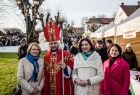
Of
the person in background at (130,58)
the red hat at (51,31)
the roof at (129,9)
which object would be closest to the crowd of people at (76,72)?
the red hat at (51,31)

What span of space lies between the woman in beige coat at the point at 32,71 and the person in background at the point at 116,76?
1267 millimetres

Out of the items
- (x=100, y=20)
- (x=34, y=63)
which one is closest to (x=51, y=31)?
(x=34, y=63)

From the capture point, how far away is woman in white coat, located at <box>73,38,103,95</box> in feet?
21.8

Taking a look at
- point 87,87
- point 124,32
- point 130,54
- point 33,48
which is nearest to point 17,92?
point 33,48

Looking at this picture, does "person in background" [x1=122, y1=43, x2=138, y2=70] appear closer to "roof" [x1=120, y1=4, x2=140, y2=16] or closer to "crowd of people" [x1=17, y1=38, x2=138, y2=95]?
"crowd of people" [x1=17, y1=38, x2=138, y2=95]

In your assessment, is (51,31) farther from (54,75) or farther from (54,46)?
(54,75)

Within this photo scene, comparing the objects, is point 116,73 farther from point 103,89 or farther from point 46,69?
point 46,69

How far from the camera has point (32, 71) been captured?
7.14 metres

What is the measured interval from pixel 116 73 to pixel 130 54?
597 cm

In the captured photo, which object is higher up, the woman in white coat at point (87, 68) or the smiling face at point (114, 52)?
the smiling face at point (114, 52)

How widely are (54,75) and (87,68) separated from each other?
35.3 inches

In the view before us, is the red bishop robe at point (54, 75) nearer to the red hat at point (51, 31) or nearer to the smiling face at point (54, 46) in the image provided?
the smiling face at point (54, 46)

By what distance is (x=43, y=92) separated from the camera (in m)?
7.43

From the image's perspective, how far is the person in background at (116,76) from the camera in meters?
6.80
